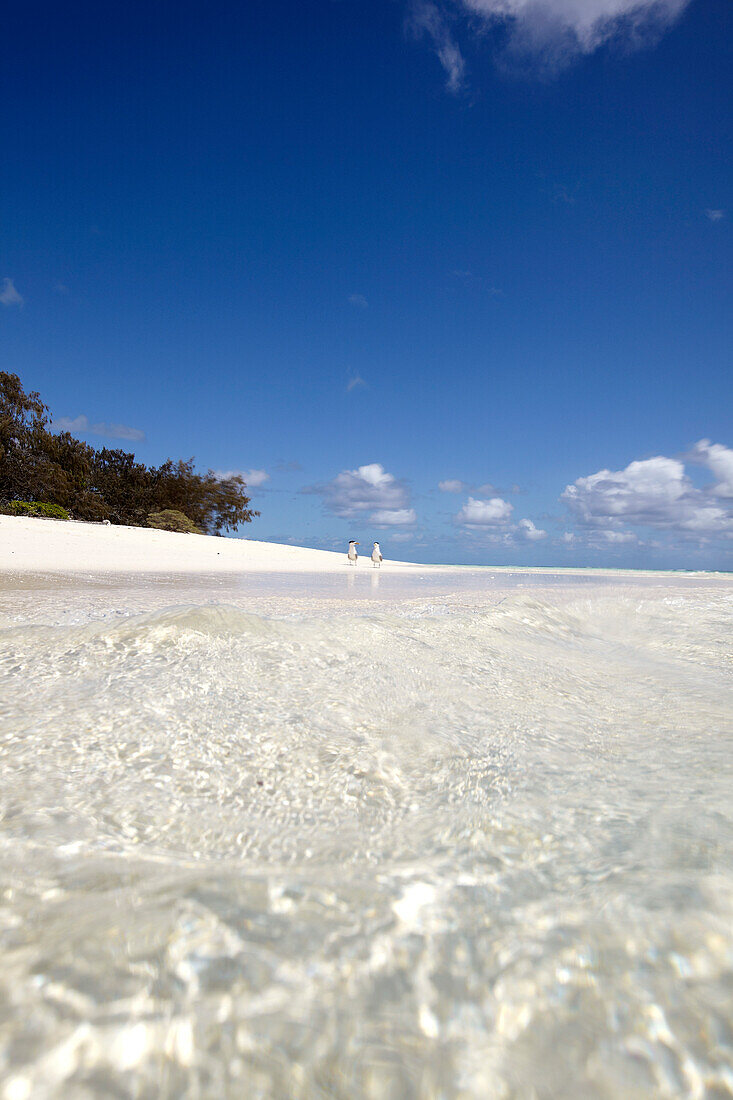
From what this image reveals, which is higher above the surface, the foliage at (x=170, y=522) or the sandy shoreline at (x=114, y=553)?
the foliage at (x=170, y=522)

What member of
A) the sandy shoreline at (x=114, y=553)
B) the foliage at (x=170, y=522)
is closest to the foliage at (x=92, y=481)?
the foliage at (x=170, y=522)

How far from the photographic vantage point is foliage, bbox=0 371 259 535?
3111cm

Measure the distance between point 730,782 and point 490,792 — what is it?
2.41ft

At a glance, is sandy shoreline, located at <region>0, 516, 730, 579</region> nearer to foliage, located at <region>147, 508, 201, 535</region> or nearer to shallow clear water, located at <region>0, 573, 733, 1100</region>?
foliage, located at <region>147, 508, 201, 535</region>

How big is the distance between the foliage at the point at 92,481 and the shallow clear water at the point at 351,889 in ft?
109

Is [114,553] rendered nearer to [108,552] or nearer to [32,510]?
[108,552]

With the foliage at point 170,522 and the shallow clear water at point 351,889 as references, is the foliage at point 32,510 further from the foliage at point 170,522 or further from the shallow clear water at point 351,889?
the shallow clear water at point 351,889

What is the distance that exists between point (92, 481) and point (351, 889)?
130ft

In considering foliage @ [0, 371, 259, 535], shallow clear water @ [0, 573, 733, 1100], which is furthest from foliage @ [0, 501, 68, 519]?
shallow clear water @ [0, 573, 733, 1100]

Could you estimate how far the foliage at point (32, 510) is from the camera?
26.1m

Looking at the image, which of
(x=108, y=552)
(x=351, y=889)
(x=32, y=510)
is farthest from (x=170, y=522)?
(x=351, y=889)

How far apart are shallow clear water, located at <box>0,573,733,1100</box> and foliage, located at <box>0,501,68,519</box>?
27789 millimetres

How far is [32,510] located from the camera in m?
26.8

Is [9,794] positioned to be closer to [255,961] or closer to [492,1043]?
[255,961]
